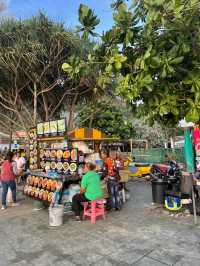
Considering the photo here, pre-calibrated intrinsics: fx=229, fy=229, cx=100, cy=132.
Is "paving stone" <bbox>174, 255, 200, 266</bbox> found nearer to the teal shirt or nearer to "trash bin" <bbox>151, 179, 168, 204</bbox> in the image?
the teal shirt

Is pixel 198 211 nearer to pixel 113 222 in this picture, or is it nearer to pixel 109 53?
pixel 113 222

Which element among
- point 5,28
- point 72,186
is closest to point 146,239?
point 72,186

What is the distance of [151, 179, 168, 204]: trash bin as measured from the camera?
6.18 meters

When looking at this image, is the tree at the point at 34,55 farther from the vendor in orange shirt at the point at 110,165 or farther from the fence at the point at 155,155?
the fence at the point at 155,155

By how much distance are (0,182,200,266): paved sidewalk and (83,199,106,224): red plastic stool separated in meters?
0.16

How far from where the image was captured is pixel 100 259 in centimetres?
338

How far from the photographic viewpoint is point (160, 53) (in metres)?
2.37

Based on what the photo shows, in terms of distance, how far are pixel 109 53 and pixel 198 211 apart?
14.6 feet

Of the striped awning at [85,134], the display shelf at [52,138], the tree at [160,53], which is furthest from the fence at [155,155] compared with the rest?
the tree at [160,53]

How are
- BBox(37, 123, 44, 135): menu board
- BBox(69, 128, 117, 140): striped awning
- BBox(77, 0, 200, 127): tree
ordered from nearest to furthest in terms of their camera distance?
BBox(77, 0, 200, 127): tree
BBox(37, 123, 44, 135): menu board
BBox(69, 128, 117, 140): striped awning

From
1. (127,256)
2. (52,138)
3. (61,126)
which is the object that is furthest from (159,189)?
(52,138)

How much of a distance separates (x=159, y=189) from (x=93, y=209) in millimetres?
2161

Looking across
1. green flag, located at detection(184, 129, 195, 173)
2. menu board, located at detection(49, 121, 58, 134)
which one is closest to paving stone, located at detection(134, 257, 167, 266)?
green flag, located at detection(184, 129, 195, 173)

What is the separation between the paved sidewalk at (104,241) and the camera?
3.37 m
